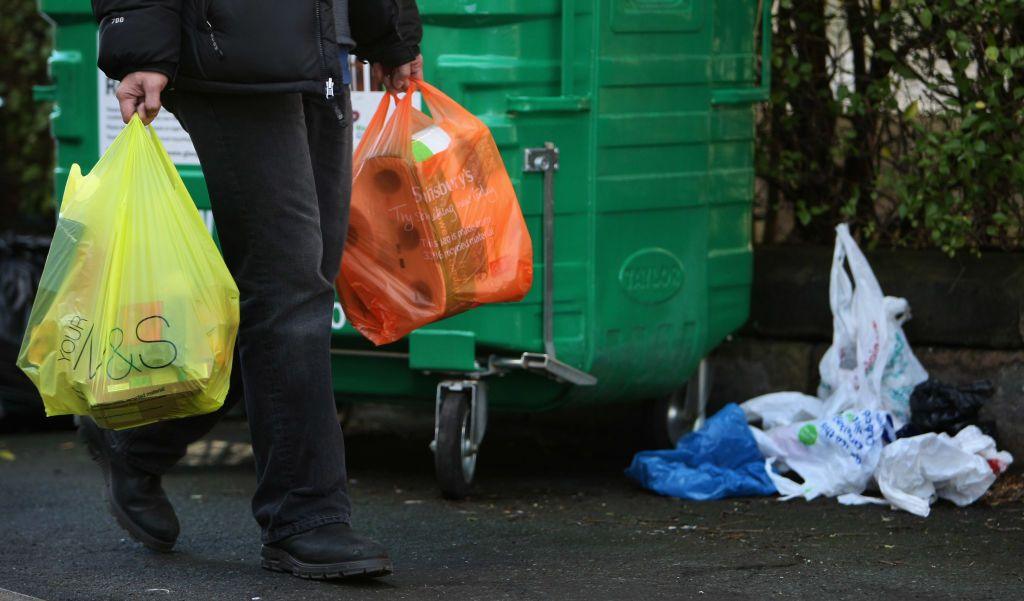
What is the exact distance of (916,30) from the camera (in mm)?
4395

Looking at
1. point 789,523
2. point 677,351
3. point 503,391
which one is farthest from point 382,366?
point 789,523

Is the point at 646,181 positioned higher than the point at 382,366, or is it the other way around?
the point at 646,181

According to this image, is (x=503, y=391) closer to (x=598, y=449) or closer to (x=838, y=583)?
(x=598, y=449)

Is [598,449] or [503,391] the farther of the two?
[598,449]

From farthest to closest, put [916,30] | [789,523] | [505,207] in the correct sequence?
[916,30]
[789,523]
[505,207]

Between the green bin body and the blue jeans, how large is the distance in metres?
0.91

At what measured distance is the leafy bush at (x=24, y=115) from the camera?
20.2ft

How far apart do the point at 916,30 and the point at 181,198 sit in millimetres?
2402

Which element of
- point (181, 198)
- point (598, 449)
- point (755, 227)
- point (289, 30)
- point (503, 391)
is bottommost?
point (598, 449)

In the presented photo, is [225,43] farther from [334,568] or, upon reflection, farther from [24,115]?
[24,115]

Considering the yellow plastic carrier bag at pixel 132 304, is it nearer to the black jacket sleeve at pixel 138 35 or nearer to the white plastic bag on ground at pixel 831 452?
the black jacket sleeve at pixel 138 35

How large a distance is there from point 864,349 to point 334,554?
1892mm

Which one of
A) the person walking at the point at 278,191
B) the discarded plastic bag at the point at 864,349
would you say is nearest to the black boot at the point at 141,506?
the person walking at the point at 278,191

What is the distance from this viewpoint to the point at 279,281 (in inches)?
113
